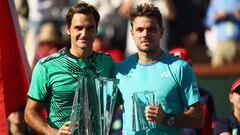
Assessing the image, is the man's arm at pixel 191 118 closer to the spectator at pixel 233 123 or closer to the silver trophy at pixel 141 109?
the silver trophy at pixel 141 109

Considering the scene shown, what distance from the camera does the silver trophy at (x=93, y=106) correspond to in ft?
28.1

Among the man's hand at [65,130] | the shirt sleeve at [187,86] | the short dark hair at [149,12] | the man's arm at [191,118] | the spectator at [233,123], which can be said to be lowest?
the spectator at [233,123]

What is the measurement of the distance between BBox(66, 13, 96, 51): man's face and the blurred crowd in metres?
5.14

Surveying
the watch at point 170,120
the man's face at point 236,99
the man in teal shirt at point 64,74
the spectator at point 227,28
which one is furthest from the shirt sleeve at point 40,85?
the spectator at point 227,28

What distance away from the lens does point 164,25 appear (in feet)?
47.5

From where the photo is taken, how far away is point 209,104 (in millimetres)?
10805

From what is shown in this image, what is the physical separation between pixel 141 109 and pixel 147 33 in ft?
2.38

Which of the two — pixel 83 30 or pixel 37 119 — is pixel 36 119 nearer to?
pixel 37 119

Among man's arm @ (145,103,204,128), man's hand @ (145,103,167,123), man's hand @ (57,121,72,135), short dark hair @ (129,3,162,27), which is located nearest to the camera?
man's hand @ (57,121,72,135)

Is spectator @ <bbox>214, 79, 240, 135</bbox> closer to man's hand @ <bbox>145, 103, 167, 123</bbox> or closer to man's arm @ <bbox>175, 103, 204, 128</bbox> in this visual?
man's arm @ <bbox>175, 103, 204, 128</bbox>

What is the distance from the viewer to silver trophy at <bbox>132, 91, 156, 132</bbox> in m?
8.59

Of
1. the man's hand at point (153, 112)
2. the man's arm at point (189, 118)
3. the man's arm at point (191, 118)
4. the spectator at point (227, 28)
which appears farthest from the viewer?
the spectator at point (227, 28)

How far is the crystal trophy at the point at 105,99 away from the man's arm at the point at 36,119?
18.1 inches

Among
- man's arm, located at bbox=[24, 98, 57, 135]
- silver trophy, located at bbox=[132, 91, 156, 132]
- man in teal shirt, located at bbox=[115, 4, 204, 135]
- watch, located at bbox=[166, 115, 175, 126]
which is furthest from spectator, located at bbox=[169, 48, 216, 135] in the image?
man's arm, located at bbox=[24, 98, 57, 135]
